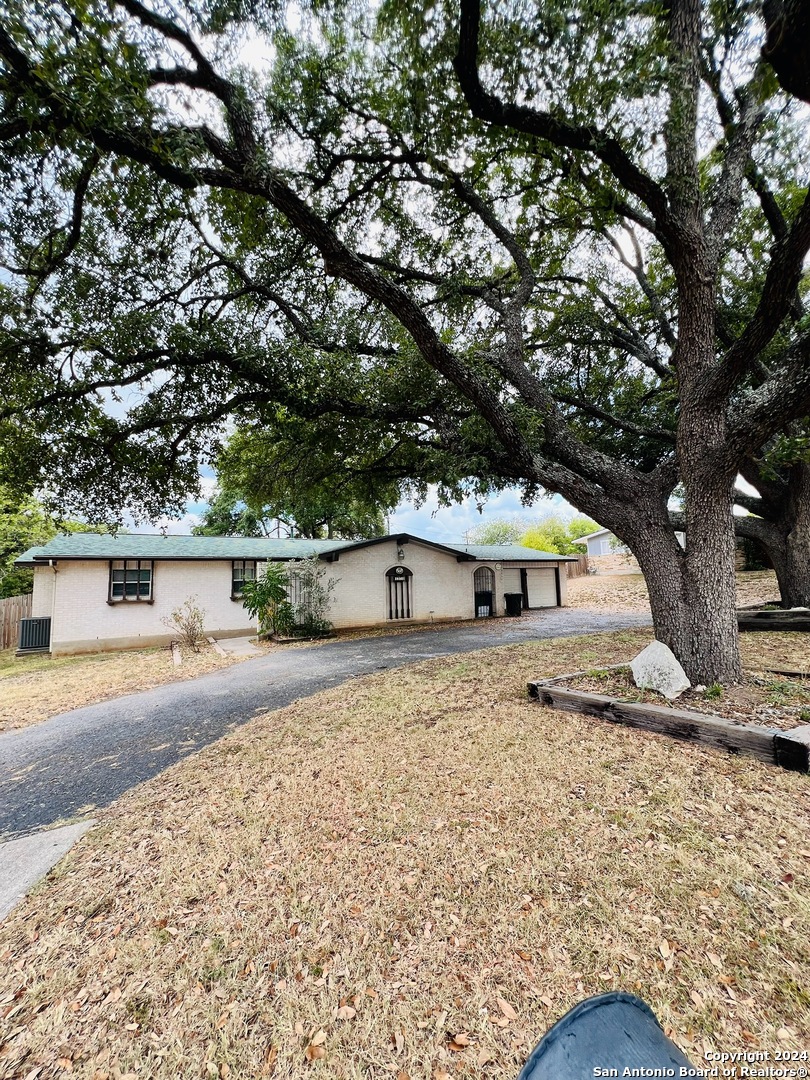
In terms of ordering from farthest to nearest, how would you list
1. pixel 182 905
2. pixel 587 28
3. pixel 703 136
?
pixel 703 136, pixel 587 28, pixel 182 905

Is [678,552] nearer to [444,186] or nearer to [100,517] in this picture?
[444,186]

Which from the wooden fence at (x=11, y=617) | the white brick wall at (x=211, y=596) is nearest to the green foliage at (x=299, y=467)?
the white brick wall at (x=211, y=596)

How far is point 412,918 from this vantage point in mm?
2061

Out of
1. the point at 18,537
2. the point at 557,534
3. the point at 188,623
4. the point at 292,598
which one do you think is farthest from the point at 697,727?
the point at 557,534

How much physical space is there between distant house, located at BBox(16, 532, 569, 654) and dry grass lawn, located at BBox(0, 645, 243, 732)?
39.8 inches

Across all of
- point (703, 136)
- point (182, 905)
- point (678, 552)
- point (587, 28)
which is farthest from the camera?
point (703, 136)

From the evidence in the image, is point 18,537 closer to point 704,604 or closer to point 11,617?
point 11,617

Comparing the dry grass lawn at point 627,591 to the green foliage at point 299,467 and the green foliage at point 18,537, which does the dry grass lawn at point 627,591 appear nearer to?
the green foliage at point 299,467

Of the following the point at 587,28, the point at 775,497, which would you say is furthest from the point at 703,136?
the point at 775,497

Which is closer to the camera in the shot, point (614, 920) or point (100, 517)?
point (614, 920)

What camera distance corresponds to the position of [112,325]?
598cm

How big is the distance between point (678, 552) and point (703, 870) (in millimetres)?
3666

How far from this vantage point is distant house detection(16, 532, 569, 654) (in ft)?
39.5

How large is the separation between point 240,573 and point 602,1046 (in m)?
14.6
